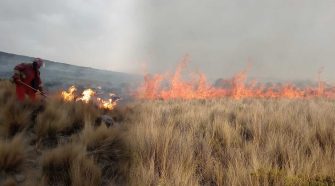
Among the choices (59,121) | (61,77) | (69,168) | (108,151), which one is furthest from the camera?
(61,77)

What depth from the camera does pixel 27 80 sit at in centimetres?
1062

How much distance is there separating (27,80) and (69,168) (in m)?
6.10

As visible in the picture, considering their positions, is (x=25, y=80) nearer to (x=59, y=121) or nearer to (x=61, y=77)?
(x=59, y=121)

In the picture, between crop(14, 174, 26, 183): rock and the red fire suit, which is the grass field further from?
the red fire suit

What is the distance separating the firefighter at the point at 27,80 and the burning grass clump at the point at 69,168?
4.94 meters

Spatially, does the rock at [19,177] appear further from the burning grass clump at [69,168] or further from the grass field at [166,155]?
the burning grass clump at [69,168]

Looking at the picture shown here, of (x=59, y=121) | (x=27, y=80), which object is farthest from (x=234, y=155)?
(x=27, y=80)

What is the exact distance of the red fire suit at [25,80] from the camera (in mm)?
10264

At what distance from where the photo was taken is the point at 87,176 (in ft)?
16.1

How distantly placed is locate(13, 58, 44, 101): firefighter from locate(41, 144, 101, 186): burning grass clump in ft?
16.2

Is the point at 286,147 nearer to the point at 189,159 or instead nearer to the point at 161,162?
the point at 189,159

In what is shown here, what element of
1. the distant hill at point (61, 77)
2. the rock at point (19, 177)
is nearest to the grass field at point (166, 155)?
the rock at point (19, 177)

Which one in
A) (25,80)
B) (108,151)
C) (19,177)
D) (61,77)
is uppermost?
(25,80)

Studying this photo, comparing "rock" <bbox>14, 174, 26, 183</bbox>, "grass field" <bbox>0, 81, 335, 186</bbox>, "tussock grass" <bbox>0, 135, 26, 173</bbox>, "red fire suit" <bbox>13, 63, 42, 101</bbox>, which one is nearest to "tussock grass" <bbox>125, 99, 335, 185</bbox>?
"grass field" <bbox>0, 81, 335, 186</bbox>
